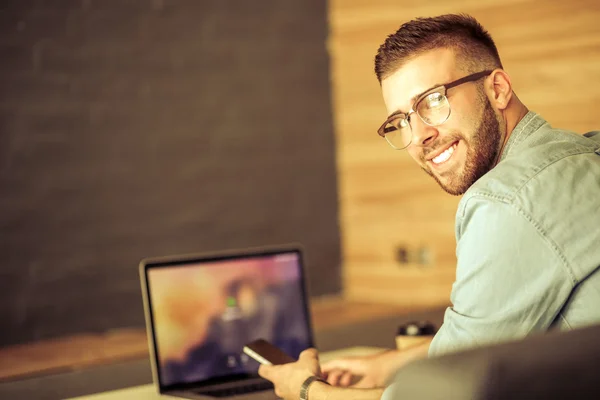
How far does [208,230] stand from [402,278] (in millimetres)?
895

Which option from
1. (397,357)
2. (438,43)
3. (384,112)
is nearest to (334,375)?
(397,357)

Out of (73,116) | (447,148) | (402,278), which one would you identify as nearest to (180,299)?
(447,148)

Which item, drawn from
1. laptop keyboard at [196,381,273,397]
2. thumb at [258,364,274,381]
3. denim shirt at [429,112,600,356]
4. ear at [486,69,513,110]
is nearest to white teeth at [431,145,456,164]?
ear at [486,69,513,110]

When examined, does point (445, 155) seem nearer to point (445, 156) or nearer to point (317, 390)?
point (445, 156)

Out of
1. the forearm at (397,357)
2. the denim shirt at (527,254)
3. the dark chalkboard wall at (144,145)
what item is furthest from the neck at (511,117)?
the dark chalkboard wall at (144,145)

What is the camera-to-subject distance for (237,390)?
175cm

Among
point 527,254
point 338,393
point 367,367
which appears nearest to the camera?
point 527,254

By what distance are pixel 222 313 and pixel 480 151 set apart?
73 centimetres

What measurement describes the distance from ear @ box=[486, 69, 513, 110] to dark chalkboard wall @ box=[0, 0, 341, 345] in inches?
75.1

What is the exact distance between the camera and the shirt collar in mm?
1449

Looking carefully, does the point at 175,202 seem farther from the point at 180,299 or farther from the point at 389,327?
the point at 180,299

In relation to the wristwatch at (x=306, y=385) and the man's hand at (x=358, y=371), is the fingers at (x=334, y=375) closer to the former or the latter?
the man's hand at (x=358, y=371)

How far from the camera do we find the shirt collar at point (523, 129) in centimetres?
145

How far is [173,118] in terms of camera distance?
3236 millimetres
